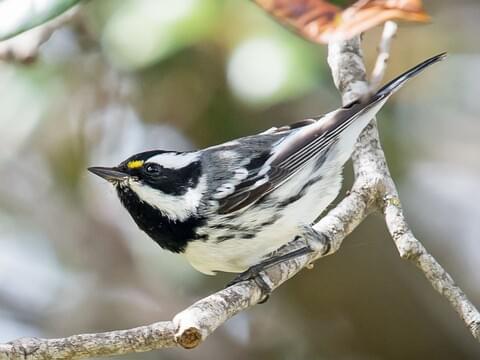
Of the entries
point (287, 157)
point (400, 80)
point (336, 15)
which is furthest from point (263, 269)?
point (336, 15)

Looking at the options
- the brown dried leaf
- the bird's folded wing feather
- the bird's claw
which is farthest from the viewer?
the bird's folded wing feather

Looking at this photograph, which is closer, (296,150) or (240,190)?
(240,190)

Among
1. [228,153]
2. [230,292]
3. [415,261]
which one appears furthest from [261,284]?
[228,153]

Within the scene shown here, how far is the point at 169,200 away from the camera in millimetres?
2934

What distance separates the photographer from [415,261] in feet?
8.32

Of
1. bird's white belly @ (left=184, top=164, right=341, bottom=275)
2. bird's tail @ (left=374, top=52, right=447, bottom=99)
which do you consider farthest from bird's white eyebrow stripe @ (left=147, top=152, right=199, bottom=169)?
bird's tail @ (left=374, top=52, right=447, bottom=99)

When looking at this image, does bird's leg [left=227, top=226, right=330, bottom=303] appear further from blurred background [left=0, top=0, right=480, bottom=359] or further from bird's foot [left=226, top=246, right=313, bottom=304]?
blurred background [left=0, top=0, right=480, bottom=359]

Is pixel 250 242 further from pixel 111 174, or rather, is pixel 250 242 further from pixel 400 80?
pixel 400 80

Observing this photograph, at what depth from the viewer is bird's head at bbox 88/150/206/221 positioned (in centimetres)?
290

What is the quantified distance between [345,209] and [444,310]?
180cm

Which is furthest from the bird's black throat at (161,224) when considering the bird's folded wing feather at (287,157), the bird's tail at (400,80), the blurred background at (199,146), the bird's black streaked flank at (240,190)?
the blurred background at (199,146)

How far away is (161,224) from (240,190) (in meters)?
0.26

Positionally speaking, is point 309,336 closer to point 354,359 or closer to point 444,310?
point 354,359

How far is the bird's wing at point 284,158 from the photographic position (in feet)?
9.57
